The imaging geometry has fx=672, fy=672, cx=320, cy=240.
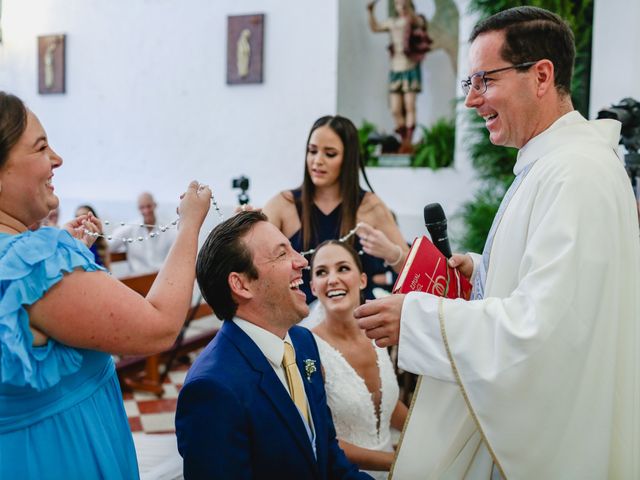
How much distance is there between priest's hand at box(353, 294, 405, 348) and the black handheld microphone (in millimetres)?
339

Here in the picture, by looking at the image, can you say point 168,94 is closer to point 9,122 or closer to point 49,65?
point 49,65

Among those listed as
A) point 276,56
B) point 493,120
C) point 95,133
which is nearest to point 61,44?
point 95,133

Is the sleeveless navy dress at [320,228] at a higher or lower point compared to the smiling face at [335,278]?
higher

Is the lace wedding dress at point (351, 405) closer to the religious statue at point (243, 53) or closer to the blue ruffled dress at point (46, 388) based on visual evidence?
the blue ruffled dress at point (46, 388)

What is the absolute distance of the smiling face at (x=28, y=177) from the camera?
51.9 inches

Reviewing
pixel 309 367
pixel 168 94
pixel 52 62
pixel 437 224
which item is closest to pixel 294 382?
pixel 309 367

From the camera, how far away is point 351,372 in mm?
2619

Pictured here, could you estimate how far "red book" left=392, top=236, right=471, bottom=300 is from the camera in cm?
173

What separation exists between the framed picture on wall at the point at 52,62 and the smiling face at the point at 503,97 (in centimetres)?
828

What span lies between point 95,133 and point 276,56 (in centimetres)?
285

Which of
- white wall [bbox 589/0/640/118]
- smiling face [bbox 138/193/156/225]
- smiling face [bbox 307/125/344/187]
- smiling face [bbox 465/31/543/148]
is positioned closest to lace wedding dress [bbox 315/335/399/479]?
smiling face [bbox 307/125/344/187]

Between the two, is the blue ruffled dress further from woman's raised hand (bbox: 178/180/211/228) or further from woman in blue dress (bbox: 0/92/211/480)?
woman's raised hand (bbox: 178/180/211/228)

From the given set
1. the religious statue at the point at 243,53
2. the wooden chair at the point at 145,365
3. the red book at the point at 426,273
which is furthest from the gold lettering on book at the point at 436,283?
the religious statue at the point at 243,53

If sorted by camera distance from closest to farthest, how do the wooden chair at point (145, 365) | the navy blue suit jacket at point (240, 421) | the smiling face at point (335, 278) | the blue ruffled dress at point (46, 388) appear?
the blue ruffled dress at point (46, 388), the navy blue suit jacket at point (240, 421), the smiling face at point (335, 278), the wooden chair at point (145, 365)
